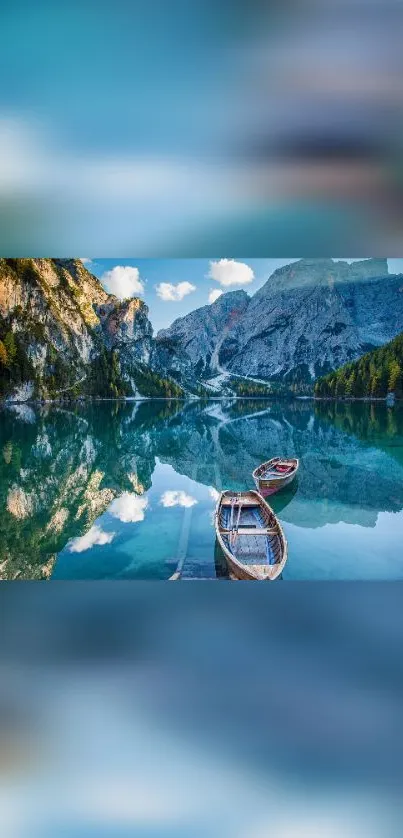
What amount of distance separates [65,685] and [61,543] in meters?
5.74

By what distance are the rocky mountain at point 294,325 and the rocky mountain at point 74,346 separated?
0.71 metres

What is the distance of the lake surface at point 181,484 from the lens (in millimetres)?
6508

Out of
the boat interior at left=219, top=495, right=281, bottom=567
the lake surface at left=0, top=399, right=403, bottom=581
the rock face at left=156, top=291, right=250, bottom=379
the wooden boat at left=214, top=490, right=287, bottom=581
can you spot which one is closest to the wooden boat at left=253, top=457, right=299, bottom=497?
the lake surface at left=0, top=399, right=403, bottom=581

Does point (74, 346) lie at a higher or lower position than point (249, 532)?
higher

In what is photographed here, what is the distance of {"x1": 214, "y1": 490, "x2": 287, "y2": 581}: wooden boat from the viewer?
4.45 meters

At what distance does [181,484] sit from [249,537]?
8.36 ft

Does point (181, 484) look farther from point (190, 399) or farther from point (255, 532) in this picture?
point (255, 532)

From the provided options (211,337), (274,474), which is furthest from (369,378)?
(211,337)

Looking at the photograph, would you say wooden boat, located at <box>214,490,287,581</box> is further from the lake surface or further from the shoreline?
the shoreline

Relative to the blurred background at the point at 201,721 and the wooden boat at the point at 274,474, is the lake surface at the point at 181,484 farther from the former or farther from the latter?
the blurred background at the point at 201,721

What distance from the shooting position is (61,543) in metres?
6.83
